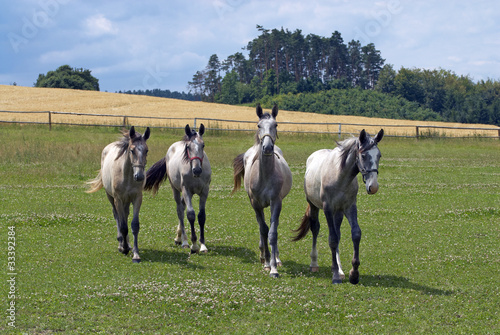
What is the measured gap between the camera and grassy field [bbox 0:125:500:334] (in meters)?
6.15

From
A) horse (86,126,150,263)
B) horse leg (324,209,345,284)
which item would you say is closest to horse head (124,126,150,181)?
horse (86,126,150,263)

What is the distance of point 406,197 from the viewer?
17250mm

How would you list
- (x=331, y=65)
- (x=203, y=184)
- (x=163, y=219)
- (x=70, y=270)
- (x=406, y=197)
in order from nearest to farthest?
(x=70, y=270), (x=203, y=184), (x=163, y=219), (x=406, y=197), (x=331, y=65)

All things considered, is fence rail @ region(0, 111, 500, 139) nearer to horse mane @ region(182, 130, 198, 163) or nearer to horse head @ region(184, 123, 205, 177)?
horse mane @ region(182, 130, 198, 163)

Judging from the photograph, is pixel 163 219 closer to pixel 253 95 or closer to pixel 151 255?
pixel 151 255

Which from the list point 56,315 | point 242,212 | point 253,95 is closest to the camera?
point 56,315

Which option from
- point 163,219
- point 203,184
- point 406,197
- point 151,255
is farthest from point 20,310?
point 406,197

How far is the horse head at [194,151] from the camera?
9.49 m

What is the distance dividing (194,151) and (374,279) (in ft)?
13.5

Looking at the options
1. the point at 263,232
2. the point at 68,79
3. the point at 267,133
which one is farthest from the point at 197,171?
the point at 68,79

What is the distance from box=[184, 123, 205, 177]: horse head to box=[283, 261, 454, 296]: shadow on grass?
2.49 meters

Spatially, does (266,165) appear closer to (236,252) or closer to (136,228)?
(236,252)

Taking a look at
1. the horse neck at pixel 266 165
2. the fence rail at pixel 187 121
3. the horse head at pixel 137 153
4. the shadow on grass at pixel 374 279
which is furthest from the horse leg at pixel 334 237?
the fence rail at pixel 187 121

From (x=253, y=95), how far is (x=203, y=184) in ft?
349
